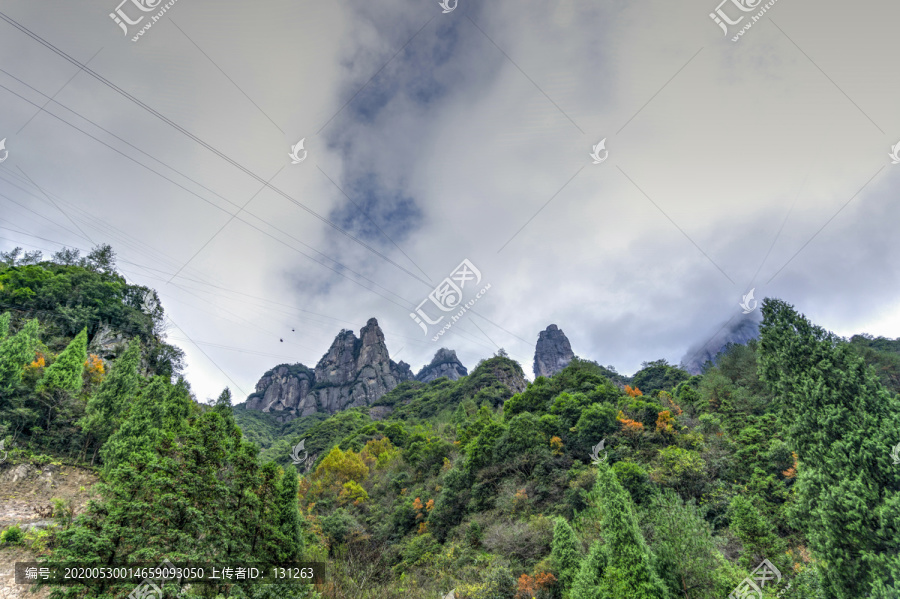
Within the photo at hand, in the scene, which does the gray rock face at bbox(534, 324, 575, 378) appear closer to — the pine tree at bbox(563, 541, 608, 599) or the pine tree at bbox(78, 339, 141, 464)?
the pine tree at bbox(563, 541, 608, 599)

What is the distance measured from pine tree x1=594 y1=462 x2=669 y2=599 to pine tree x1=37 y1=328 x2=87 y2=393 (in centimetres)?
2970

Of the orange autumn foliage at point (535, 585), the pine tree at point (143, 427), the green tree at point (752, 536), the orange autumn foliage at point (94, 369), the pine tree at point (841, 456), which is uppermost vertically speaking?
the orange autumn foliage at point (94, 369)

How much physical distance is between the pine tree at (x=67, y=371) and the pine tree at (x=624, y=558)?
29.7 metres

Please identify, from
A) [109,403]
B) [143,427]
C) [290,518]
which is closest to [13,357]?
[109,403]

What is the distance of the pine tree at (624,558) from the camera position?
927 cm

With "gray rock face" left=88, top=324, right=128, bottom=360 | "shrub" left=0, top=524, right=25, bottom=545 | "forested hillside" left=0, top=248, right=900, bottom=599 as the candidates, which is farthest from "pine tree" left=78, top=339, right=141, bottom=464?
"gray rock face" left=88, top=324, right=128, bottom=360

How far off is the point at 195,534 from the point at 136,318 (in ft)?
111

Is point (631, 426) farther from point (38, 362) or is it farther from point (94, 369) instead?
point (94, 369)

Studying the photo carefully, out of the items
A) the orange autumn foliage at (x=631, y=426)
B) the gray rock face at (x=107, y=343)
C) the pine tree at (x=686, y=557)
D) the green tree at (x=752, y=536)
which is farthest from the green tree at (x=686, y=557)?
the gray rock face at (x=107, y=343)

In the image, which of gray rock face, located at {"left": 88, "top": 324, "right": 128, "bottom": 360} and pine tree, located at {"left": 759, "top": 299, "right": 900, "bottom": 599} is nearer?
pine tree, located at {"left": 759, "top": 299, "right": 900, "bottom": 599}

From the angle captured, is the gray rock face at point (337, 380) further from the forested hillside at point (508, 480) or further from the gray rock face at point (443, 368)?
the forested hillside at point (508, 480)

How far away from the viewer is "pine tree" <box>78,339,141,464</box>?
1888 centimetres

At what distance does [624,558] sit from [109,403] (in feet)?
84.9

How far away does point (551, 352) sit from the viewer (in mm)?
113938
